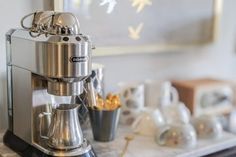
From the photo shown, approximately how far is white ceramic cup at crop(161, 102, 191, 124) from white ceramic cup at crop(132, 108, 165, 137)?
6 centimetres

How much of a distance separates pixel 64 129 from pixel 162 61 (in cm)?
71

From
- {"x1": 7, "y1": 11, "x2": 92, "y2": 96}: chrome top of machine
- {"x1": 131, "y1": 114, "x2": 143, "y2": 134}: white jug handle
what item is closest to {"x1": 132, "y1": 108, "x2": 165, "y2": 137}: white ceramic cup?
{"x1": 131, "y1": 114, "x2": 143, "y2": 134}: white jug handle

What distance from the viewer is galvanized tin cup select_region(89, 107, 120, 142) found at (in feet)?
3.83

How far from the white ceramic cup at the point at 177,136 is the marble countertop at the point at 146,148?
2cm

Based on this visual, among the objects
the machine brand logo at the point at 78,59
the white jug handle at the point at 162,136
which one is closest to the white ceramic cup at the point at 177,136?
the white jug handle at the point at 162,136

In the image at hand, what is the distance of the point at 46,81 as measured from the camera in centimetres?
100

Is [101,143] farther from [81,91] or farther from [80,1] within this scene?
[80,1]

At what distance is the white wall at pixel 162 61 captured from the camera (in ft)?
3.84

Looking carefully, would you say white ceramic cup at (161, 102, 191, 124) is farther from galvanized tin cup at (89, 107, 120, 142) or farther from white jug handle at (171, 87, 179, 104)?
galvanized tin cup at (89, 107, 120, 142)

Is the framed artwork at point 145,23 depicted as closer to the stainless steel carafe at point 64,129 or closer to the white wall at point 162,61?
the white wall at point 162,61

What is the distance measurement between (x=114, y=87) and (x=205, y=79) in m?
0.49

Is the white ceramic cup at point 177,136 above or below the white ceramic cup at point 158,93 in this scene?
below

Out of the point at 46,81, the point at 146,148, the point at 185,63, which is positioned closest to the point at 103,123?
the point at 146,148

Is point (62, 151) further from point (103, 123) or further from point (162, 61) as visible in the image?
point (162, 61)
